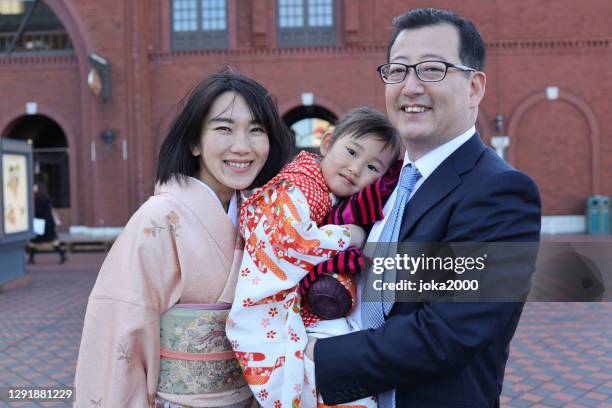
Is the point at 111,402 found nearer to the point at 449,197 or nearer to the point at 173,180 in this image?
the point at 173,180

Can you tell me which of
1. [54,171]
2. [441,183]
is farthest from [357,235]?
[54,171]

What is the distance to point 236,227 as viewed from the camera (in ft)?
7.55

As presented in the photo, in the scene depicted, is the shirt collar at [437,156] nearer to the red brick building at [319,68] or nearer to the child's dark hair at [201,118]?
the child's dark hair at [201,118]

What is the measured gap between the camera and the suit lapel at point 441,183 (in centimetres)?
186

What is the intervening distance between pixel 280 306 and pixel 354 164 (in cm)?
62

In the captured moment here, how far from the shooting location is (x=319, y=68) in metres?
19.0

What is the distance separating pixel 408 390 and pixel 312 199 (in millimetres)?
718

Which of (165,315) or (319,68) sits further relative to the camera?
(319,68)

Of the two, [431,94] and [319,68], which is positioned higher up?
[319,68]

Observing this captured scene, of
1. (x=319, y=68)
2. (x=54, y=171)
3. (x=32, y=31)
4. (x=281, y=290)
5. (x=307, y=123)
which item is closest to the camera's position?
(x=281, y=290)

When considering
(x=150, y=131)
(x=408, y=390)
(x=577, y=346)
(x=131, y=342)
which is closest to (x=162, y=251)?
(x=131, y=342)

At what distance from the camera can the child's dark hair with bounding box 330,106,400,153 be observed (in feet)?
7.55

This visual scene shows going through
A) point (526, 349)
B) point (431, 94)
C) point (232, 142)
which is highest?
point (431, 94)

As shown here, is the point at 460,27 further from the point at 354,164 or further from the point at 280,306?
the point at 280,306
